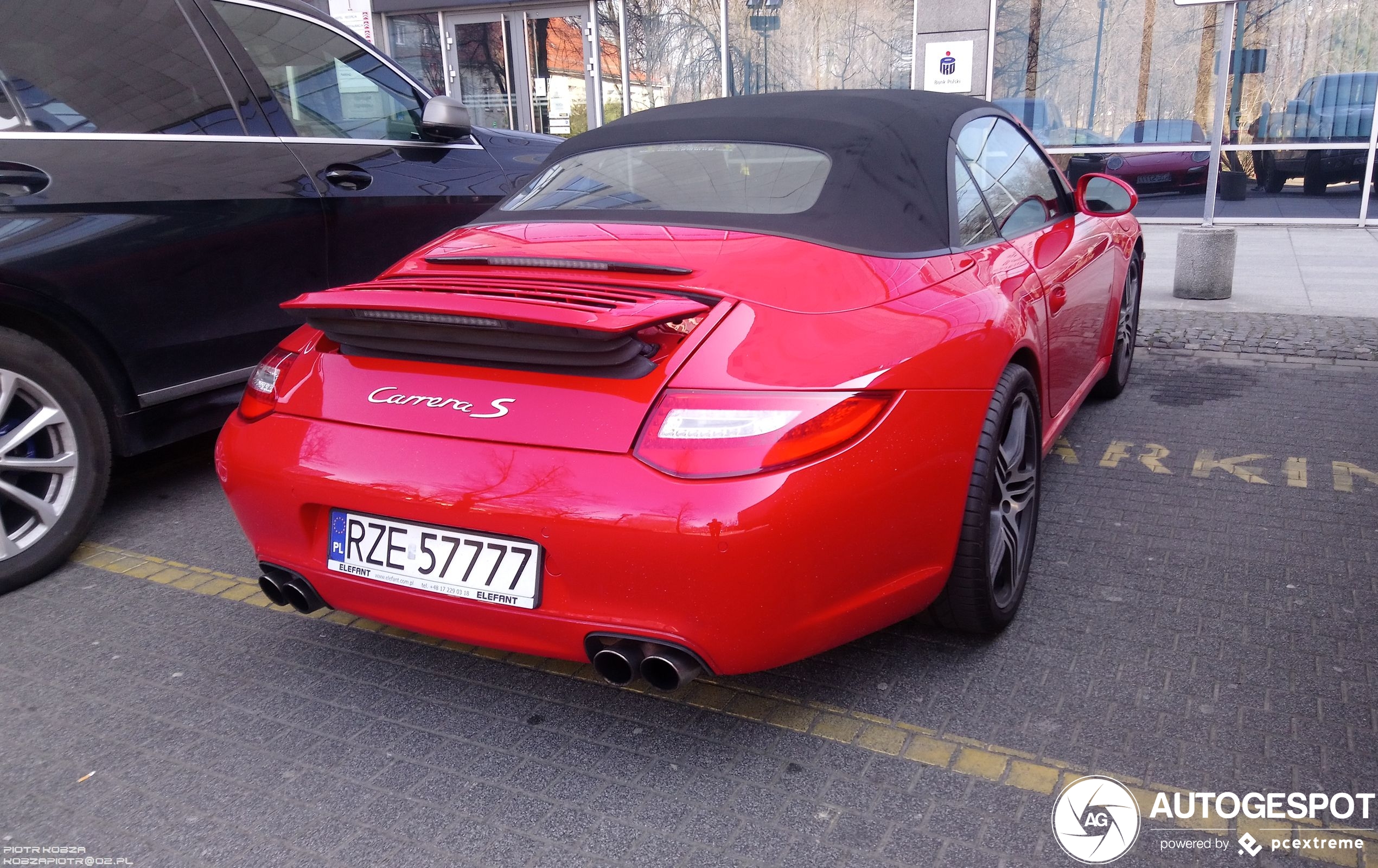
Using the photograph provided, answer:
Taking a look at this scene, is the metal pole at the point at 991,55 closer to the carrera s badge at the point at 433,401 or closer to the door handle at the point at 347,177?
the door handle at the point at 347,177

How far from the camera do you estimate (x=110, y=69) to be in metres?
3.56

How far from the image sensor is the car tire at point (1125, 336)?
4879mm

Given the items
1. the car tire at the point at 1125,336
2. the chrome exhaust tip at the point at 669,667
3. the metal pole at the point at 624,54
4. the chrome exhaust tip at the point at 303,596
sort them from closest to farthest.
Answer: the chrome exhaust tip at the point at 669,667 → the chrome exhaust tip at the point at 303,596 → the car tire at the point at 1125,336 → the metal pole at the point at 624,54

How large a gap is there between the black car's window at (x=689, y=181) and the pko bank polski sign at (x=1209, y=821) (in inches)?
62.2

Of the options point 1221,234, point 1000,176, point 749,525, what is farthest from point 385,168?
point 1221,234

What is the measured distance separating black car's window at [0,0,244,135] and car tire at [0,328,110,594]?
784 mm

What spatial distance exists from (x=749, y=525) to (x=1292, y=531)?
2431 millimetres

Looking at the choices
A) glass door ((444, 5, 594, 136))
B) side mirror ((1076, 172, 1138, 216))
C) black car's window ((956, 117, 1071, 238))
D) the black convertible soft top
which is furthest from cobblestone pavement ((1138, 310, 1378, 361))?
glass door ((444, 5, 594, 136))

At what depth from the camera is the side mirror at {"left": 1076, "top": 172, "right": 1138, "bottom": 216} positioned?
4016 mm

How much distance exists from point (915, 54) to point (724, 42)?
2.41m

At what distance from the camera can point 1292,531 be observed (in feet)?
11.4

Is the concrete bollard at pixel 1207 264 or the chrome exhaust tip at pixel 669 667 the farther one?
the concrete bollard at pixel 1207 264

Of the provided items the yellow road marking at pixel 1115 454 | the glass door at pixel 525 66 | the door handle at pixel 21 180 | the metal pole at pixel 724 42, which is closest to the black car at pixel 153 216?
the door handle at pixel 21 180

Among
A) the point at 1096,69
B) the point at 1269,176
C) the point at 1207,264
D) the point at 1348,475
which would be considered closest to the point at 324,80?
the point at 1348,475
